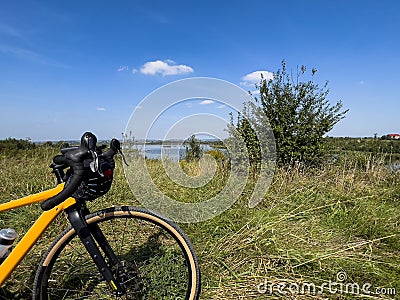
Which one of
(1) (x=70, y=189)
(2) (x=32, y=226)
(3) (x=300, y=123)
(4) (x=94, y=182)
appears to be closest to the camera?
(1) (x=70, y=189)

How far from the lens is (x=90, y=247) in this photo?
1455 mm

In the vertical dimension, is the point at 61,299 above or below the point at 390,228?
below

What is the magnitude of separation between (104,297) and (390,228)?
9.23ft

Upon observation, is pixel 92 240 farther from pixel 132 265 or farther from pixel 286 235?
pixel 286 235

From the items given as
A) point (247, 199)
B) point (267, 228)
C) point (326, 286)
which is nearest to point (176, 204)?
point (247, 199)

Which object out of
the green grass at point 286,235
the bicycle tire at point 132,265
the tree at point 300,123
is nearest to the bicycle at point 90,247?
the bicycle tire at point 132,265

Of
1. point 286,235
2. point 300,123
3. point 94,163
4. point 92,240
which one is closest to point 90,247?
point 92,240

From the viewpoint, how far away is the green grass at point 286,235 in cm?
212

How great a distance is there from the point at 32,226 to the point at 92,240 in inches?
13.0

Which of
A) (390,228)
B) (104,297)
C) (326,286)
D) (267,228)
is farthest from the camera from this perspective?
(390,228)

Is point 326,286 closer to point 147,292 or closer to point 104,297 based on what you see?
point 147,292

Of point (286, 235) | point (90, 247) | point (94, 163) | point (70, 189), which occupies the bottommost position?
point (286, 235)

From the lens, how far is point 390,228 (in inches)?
115

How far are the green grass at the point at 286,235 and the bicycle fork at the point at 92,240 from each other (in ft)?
2.53
